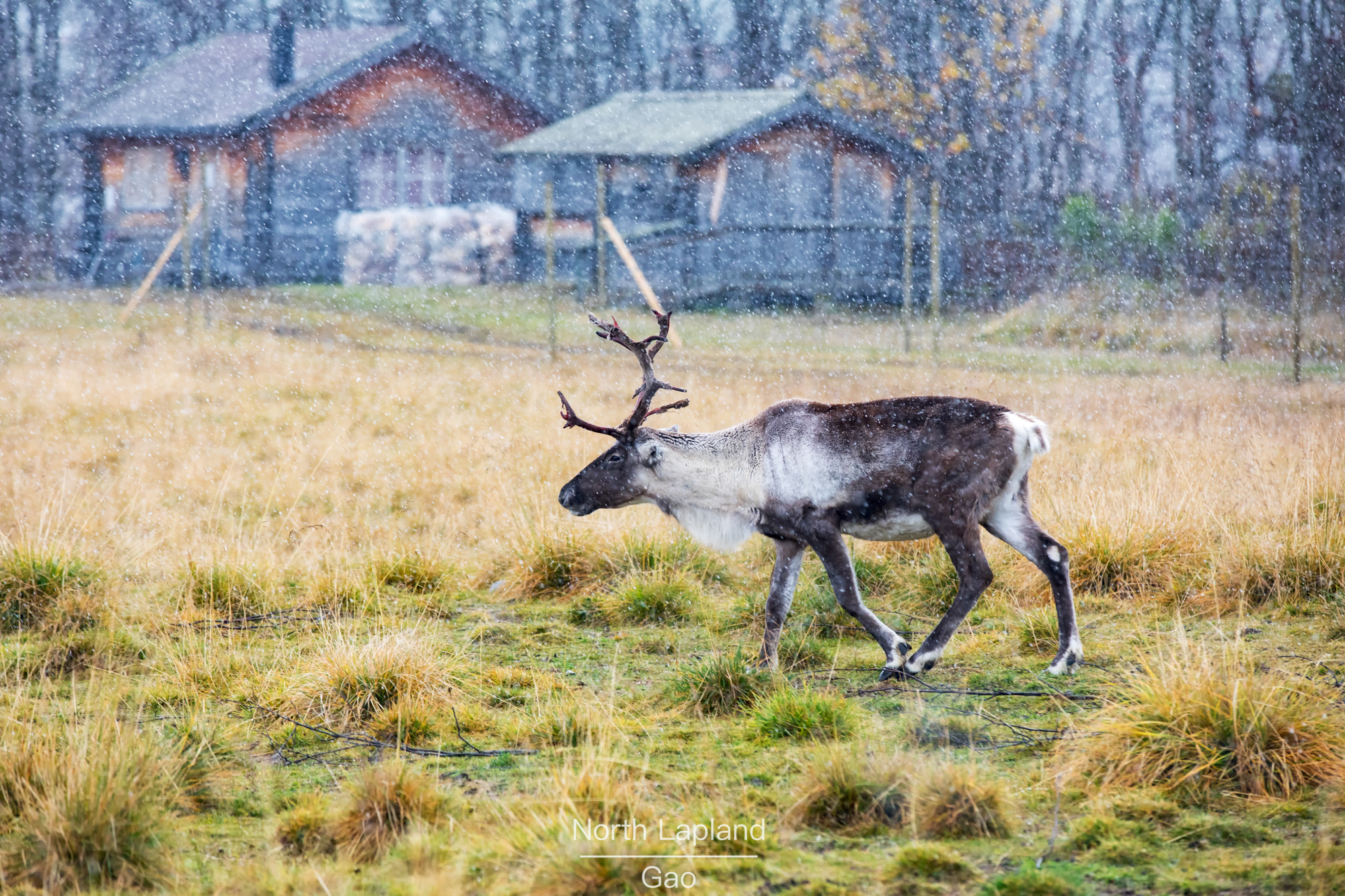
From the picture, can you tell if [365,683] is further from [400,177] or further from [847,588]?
[400,177]

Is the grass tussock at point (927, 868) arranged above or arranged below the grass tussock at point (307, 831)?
above

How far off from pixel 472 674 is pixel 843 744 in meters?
2.15

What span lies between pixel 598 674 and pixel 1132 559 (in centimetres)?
335

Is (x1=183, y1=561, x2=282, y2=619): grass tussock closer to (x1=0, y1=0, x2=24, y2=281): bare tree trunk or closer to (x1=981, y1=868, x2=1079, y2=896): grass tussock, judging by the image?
(x1=981, y1=868, x2=1079, y2=896): grass tussock

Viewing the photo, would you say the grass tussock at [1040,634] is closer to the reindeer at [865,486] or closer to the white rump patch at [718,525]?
the reindeer at [865,486]

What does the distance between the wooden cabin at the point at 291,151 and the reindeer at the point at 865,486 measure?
23610mm

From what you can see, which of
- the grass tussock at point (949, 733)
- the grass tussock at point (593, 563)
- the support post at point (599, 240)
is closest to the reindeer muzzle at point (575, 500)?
the grass tussock at point (593, 563)

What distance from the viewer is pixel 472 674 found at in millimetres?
6473

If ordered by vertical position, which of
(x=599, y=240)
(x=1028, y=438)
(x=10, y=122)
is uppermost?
(x=10, y=122)

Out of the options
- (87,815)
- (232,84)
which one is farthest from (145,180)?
(87,815)

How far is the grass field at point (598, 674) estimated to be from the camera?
4227 millimetres

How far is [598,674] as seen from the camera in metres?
6.65

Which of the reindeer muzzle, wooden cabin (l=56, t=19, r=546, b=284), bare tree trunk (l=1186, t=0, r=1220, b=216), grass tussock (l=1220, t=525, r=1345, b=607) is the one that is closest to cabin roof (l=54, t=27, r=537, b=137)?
wooden cabin (l=56, t=19, r=546, b=284)

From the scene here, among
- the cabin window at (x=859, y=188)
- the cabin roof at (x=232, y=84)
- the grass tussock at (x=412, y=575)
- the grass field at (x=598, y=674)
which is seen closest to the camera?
the grass field at (x=598, y=674)
